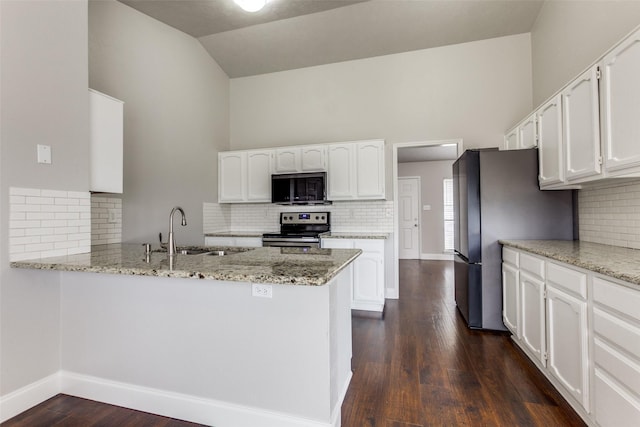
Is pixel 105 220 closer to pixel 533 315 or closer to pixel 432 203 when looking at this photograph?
pixel 533 315

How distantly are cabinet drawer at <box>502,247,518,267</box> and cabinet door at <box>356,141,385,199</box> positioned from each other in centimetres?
155

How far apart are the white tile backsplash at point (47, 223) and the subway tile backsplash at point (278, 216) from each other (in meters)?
2.11

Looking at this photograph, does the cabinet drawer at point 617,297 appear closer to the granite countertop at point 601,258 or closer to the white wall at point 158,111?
the granite countertop at point 601,258

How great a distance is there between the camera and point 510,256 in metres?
2.58

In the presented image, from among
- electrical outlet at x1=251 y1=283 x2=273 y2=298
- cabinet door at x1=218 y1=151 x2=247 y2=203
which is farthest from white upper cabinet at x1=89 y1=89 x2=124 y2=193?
cabinet door at x1=218 y1=151 x2=247 y2=203

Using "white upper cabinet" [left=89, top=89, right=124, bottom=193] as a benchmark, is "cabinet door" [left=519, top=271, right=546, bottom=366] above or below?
below

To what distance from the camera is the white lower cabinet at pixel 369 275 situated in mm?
3504

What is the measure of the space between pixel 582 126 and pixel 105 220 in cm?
381

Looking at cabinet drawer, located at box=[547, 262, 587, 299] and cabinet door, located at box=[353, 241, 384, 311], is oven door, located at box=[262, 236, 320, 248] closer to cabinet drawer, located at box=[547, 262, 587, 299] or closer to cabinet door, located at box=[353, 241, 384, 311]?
Result: cabinet door, located at box=[353, 241, 384, 311]

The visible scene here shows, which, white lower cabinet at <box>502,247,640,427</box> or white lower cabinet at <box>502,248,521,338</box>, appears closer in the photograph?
white lower cabinet at <box>502,247,640,427</box>

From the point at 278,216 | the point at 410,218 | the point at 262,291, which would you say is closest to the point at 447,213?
the point at 410,218

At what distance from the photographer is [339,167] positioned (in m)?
4.00

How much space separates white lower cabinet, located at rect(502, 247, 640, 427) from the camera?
4.16ft

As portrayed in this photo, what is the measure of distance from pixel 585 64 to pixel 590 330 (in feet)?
7.54
